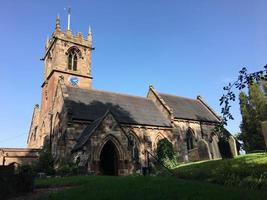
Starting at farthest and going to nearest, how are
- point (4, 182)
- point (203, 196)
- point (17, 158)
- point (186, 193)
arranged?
point (17, 158)
point (4, 182)
point (186, 193)
point (203, 196)

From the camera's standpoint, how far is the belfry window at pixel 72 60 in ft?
135

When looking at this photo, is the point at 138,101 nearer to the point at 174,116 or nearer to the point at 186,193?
the point at 174,116

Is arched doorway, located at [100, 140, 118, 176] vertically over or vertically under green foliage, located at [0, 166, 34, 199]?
over

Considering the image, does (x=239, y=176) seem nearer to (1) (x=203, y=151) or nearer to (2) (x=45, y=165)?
(1) (x=203, y=151)

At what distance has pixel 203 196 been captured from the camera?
9.12 m

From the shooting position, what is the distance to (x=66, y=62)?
4031 cm

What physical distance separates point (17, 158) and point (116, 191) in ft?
80.8

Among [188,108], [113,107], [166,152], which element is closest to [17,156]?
[113,107]

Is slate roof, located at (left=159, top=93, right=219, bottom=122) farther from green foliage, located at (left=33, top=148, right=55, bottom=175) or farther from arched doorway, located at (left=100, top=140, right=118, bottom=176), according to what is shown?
green foliage, located at (left=33, top=148, right=55, bottom=175)

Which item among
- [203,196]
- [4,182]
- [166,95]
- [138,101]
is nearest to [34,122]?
[138,101]

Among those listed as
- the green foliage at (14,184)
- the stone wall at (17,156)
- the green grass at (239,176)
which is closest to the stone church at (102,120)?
the stone wall at (17,156)

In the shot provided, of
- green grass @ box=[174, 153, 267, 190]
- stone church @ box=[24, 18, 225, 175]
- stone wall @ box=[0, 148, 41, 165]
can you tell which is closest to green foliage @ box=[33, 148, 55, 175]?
stone church @ box=[24, 18, 225, 175]

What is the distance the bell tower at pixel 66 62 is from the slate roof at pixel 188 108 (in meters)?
11.9

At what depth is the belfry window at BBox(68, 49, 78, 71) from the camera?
135 feet
